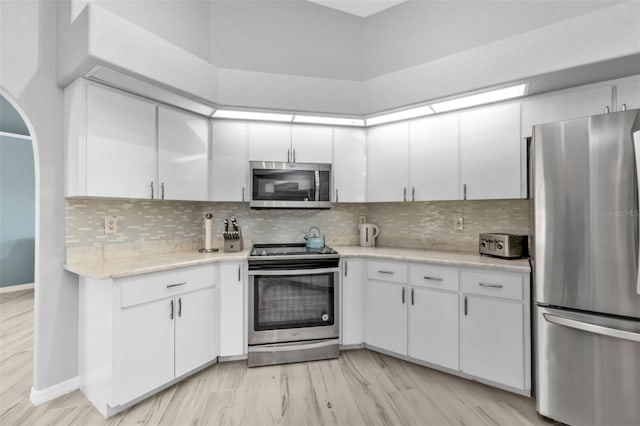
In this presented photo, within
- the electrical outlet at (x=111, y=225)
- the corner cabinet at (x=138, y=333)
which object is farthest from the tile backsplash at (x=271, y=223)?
the corner cabinet at (x=138, y=333)

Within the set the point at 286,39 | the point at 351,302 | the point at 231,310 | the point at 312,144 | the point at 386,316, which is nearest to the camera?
the point at 231,310

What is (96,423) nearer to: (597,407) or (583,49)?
(597,407)

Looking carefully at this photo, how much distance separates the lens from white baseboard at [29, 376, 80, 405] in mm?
2031

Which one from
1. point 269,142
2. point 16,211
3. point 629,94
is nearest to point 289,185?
point 269,142

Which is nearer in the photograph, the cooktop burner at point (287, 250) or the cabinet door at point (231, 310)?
the cabinet door at point (231, 310)

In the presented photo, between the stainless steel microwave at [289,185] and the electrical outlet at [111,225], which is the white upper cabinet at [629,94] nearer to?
the stainless steel microwave at [289,185]

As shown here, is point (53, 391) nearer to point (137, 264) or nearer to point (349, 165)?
point (137, 264)

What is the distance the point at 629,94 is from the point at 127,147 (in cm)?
333

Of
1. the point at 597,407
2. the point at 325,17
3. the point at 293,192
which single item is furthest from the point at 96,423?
the point at 325,17

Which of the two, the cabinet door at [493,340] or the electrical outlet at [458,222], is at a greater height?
the electrical outlet at [458,222]

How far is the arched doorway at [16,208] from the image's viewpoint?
4.68 m

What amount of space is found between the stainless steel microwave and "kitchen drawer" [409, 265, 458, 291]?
102 centimetres

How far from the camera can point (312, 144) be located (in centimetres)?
298

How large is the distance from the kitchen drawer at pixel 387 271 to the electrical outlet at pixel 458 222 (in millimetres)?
767
